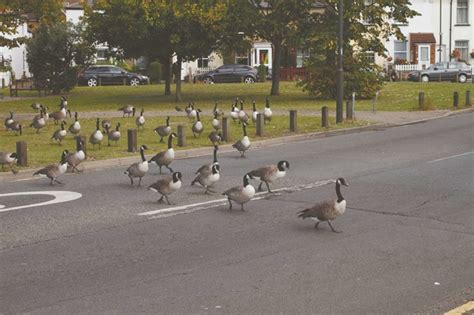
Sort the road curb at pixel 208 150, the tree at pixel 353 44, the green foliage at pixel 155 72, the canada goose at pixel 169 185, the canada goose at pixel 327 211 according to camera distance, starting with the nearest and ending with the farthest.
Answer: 1. the canada goose at pixel 327 211
2. the canada goose at pixel 169 185
3. the road curb at pixel 208 150
4. the tree at pixel 353 44
5. the green foliage at pixel 155 72

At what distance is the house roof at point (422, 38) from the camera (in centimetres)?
6484

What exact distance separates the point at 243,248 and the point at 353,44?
Result: 29.6 meters

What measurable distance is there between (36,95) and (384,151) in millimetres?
32820

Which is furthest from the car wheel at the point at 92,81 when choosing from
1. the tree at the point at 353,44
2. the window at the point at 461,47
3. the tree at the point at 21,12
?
the tree at the point at 21,12

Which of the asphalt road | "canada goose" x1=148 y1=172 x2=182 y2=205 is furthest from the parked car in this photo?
"canada goose" x1=148 y1=172 x2=182 y2=205

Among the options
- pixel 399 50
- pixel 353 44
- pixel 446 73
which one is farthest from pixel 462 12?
pixel 353 44

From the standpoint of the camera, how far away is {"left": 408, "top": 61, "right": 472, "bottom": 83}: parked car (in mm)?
55619

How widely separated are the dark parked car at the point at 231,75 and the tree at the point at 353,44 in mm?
22177

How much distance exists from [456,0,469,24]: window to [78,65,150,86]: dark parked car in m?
27.8

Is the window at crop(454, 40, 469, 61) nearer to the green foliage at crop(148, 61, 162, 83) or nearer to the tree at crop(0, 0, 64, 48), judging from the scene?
→ the green foliage at crop(148, 61, 162, 83)

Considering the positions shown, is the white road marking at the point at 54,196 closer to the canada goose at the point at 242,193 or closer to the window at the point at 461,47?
the canada goose at the point at 242,193

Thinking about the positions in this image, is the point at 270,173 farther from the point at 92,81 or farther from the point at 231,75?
the point at 92,81

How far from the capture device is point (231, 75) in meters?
59.8

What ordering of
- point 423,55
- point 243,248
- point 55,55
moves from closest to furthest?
point 243,248 → point 55,55 → point 423,55
